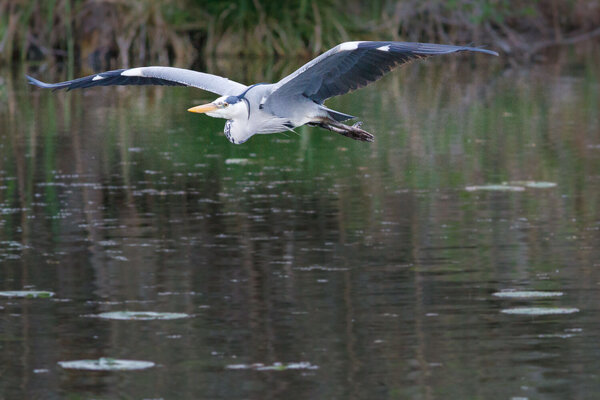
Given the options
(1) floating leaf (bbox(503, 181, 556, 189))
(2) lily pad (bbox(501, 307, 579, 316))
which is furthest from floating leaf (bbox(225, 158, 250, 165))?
(2) lily pad (bbox(501, 307, 579, 316))

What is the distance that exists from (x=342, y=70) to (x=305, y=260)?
6.01 ft

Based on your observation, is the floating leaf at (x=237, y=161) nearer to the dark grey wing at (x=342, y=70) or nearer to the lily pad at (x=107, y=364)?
the dark grey wing at (x=342, y=70)

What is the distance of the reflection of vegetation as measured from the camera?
26125mm

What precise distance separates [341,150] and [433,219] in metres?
4.38

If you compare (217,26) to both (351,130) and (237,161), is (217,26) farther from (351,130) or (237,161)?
(351,130)

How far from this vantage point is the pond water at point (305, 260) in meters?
6.38

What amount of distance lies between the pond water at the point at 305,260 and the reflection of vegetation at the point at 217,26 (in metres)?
9.30

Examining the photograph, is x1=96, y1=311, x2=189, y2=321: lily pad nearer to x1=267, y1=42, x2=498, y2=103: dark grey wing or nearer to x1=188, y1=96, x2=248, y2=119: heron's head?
x1=188, y1=96, x2=248, y2=119: heron's head

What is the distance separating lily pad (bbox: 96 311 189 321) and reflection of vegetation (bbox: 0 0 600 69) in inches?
721

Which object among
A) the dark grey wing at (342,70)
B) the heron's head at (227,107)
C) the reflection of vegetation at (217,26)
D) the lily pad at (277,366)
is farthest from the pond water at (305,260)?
the reflection of vegetation at (217,26)

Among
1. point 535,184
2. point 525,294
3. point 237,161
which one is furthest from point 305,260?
point 237,161

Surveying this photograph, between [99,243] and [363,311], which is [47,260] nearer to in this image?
[99,243]

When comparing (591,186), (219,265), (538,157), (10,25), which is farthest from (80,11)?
(219,265)

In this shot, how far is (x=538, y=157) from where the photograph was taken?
1342 centimetres
